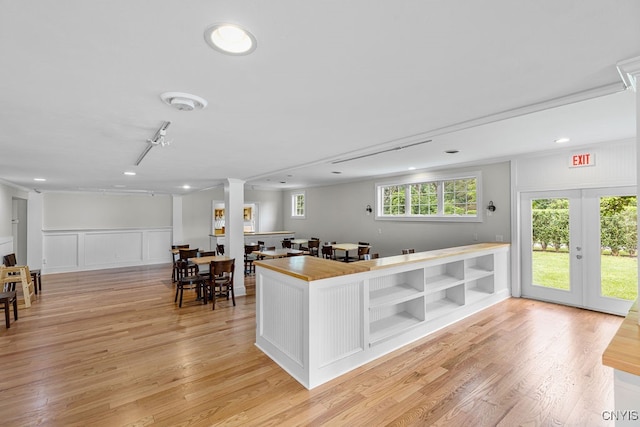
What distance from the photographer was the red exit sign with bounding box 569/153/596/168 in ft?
13.9

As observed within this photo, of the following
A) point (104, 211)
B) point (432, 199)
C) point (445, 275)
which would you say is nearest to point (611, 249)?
point (445, 275)

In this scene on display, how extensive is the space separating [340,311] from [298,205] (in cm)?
760

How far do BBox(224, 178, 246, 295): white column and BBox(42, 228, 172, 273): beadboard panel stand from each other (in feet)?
16.5

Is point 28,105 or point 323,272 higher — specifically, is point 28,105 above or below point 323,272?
above

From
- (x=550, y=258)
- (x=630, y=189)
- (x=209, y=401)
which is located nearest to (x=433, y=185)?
(x=550, y=258)

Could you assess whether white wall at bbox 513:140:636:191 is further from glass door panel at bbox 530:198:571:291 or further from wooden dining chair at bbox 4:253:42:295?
wooden dining chair at bbox 4:253:42:295

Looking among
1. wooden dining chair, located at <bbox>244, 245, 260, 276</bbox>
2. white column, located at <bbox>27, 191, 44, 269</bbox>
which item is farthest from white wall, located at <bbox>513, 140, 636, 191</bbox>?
white column, located at <bbox>27, 191, 44, 269</bbox>

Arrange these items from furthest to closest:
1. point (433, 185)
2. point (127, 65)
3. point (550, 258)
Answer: point (433, 185)
point (550, 258)
point (127, 65)

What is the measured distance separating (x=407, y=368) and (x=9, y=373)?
384cm

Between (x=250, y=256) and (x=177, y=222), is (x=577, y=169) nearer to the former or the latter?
(x=250, y=256)

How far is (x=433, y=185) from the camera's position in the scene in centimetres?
622

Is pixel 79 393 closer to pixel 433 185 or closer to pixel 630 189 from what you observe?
pixel 433 185

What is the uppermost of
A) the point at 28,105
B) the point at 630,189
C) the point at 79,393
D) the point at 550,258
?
the point at 28,105

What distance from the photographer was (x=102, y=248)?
8695 mm
